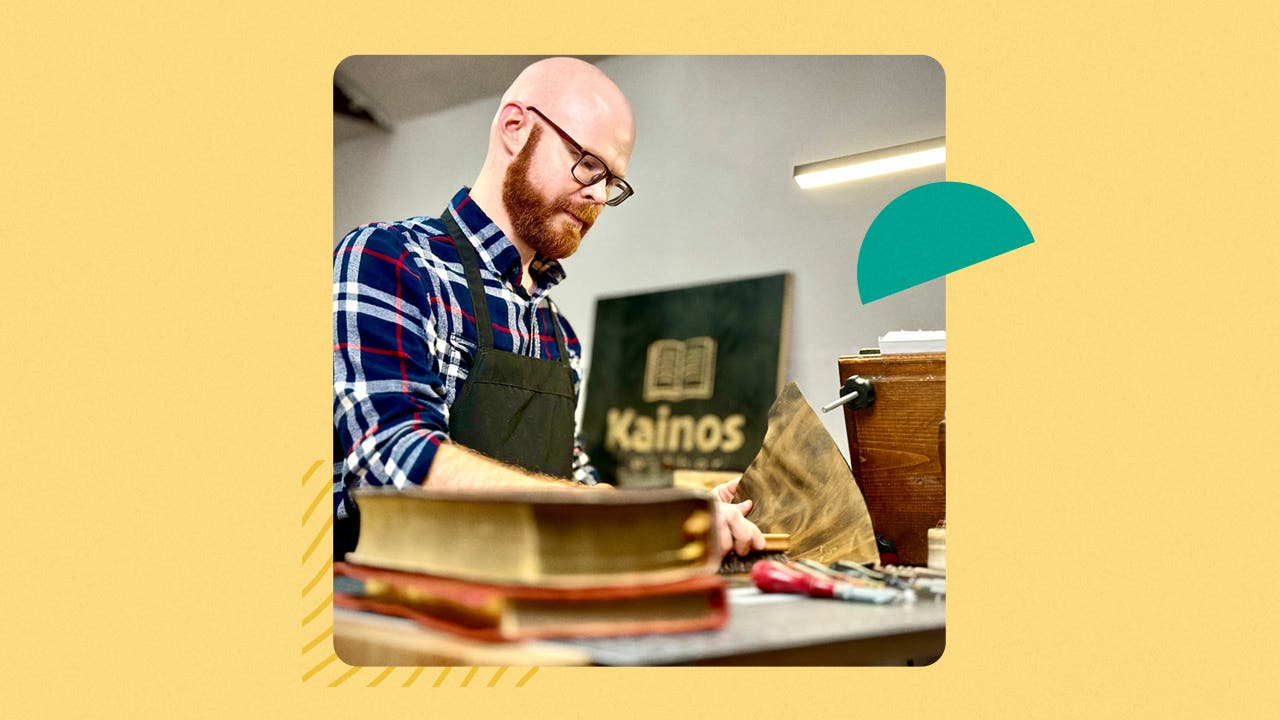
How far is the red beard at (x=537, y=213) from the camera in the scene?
144 cm

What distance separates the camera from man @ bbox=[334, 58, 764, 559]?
1.21 meters

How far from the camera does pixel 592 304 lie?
1.93m

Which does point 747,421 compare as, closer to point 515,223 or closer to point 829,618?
point 515,223

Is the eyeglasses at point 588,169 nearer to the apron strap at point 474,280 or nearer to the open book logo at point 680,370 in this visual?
the apron strap at point 474,280

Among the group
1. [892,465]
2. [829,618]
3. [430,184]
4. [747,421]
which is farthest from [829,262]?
[747,421]

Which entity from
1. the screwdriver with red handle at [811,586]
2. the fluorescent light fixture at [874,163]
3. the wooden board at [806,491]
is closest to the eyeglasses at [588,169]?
the fluorescent light fixture at [874,163]

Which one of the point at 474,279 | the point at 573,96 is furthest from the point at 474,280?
the point at 573,96

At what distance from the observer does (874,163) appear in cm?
144

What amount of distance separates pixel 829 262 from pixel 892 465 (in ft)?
1.08

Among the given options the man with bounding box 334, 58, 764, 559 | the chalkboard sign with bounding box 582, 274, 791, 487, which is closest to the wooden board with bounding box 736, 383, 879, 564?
the man with bounding box 334, 58, 764, 559

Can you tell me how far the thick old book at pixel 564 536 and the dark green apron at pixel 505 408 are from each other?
0.39 meters

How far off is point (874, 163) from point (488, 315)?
22.4 inches

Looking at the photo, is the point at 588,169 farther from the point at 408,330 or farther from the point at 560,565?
the point at 560,565

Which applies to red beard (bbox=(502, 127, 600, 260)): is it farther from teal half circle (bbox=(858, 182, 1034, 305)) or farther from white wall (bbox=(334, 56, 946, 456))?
teal half circle (bbox=(858, 182, 1034, 305))
